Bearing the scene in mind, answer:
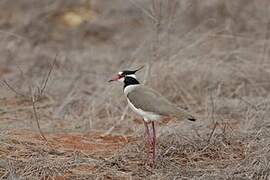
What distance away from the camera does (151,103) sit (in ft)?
15.7

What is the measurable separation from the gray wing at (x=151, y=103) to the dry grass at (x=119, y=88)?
402 mm

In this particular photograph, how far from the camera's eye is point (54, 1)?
36.3 feet

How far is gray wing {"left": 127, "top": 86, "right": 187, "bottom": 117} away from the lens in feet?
15.5

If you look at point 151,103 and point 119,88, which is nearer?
point 151,103

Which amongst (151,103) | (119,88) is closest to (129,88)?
(151,103)

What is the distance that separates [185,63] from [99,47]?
3.04 metres

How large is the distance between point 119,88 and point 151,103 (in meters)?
2.60

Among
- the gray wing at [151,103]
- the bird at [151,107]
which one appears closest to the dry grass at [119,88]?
the bird at [151,107]

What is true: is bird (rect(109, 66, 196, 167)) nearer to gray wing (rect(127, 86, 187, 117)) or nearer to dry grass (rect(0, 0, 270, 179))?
gray wing (rect(127, 86, 187, 117))

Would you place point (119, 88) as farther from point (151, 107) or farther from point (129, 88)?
→ point (151, 107)

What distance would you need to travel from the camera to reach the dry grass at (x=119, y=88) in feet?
15.7

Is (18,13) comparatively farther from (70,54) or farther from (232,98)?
(232,98)

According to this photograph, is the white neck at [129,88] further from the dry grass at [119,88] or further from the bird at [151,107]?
the dry grass at [119,88]

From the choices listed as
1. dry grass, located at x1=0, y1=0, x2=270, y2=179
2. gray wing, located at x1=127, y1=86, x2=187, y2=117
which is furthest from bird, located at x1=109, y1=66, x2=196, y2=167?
dry grass, located at x1=0, y1=0, x2=270, y2=179
